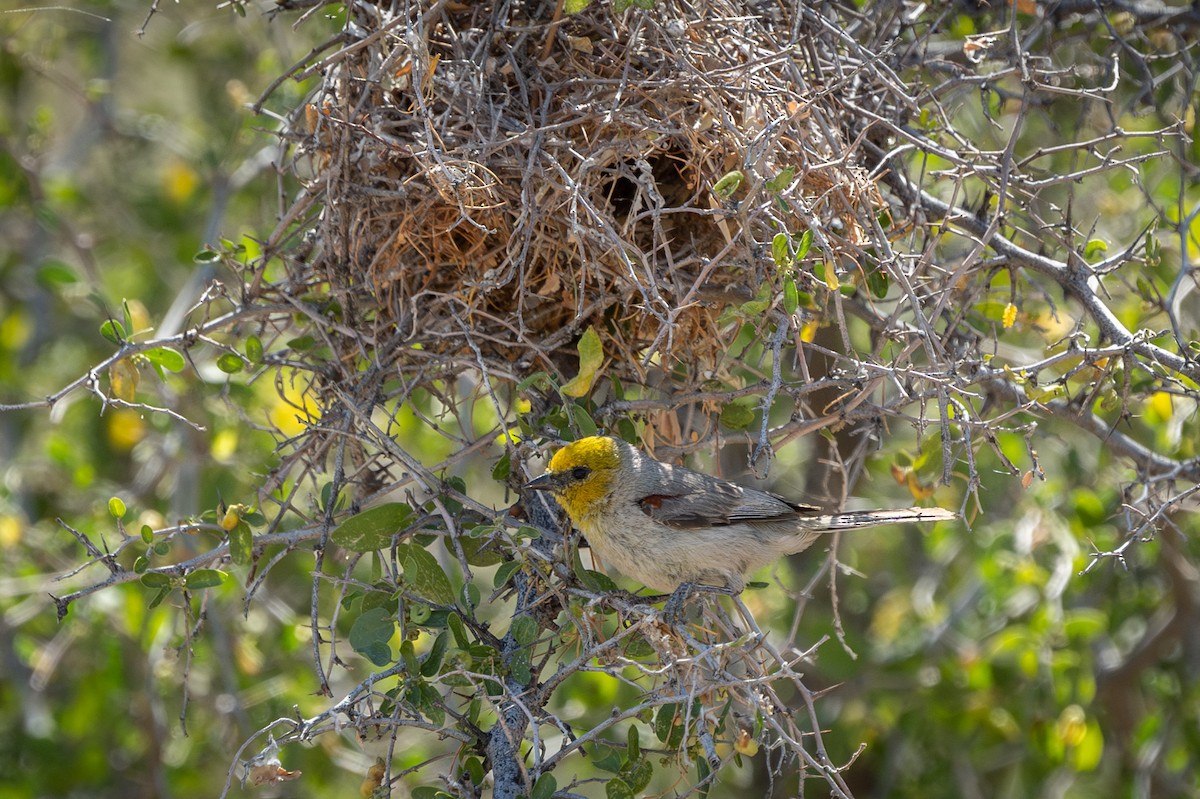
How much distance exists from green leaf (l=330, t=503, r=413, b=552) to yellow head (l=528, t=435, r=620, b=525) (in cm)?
42

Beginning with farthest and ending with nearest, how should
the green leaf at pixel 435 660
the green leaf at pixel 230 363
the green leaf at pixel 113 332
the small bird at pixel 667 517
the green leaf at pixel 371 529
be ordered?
1. the green leaf at pixel 230 363
2. the small bird at pixel 667 517
3. the green leaf at pixel 113 332
4. the green leaf at pixel 371 529
5. the green leaf at pixel 435 660

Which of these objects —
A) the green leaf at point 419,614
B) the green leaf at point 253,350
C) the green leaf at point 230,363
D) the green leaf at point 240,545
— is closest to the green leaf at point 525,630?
the green leaf at point 419,614

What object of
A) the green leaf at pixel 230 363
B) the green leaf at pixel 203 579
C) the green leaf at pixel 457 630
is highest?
the green leaf at pixel 230 363

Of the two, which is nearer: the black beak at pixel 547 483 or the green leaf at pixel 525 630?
the green leaf at pixel 525 630

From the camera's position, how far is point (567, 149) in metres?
3.08

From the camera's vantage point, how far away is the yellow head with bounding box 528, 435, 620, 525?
3.22 m

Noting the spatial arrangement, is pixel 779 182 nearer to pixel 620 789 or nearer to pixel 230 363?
pixel 620 789

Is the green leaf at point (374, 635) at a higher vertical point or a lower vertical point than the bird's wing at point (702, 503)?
higher

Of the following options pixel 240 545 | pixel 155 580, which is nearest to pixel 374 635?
pixel 240 545

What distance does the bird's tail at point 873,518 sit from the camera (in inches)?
131

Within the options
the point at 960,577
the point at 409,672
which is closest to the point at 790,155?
the point at 409,672

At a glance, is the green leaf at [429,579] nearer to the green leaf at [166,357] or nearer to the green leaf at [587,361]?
the green leaf at [587,361]

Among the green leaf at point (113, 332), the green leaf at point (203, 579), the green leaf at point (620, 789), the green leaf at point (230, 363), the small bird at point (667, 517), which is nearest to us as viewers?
the green leaf at point (620, 789)

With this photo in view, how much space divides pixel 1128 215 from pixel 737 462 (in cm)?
237
